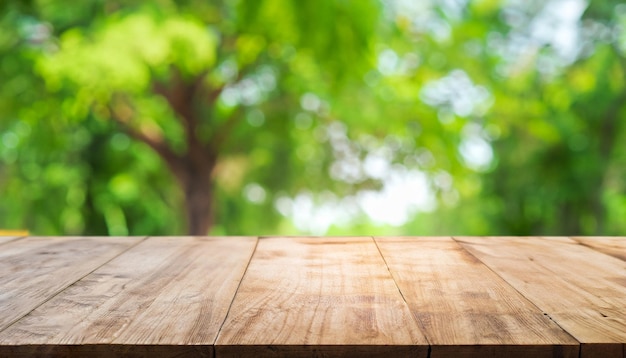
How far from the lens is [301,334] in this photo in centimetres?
76

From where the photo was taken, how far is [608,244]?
5.02ft

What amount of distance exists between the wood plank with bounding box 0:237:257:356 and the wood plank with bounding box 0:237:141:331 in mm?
27

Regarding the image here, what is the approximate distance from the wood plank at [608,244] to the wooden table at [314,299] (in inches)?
0.8

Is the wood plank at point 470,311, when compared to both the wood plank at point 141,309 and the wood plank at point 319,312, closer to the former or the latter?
the wood plank at point 319,312

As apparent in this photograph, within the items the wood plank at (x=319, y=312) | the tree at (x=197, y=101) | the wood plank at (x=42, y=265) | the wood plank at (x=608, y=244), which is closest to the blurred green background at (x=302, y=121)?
the tree at (x=197, y=101)

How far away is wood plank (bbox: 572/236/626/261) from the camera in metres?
1.40

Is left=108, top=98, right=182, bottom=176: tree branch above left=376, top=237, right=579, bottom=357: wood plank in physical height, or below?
above

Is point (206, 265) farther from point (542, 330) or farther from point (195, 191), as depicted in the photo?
point (195, 191)

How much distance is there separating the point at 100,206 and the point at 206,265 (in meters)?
6.36

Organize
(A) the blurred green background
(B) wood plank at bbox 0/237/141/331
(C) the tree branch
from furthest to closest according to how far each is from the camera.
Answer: (C) the tree branch
(A) the blurred green background
(B) wood plank at bbox 0/237/141/331

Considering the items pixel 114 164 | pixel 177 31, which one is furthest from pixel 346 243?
pixel 114 164

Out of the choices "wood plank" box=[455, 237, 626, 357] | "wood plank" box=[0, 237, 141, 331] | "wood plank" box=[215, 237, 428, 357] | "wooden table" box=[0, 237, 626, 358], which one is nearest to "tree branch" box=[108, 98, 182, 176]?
"wood plank" box=[0, 237, 141, 331]

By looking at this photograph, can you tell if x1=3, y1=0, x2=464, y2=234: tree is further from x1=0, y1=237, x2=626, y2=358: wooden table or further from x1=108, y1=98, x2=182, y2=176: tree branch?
x1=0, y1=237, x2=626, y2=358: wooden table

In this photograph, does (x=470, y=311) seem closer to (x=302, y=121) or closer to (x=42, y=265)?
(x=42, y=265)
